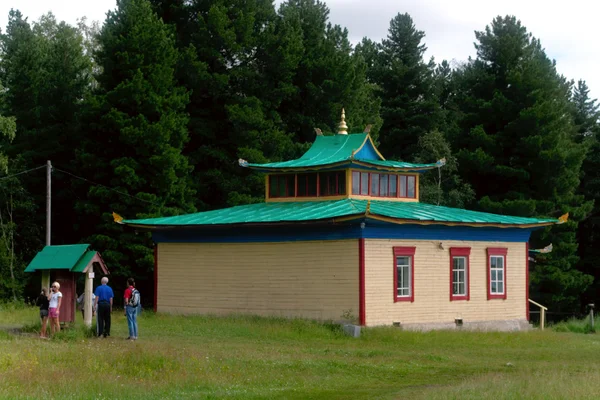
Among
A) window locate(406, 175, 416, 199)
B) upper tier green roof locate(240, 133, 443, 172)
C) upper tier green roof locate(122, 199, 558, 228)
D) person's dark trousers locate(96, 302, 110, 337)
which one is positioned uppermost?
upper tier green roof locate(240, 133, 443, 172)

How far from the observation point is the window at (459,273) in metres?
36.8

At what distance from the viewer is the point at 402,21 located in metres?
79.5

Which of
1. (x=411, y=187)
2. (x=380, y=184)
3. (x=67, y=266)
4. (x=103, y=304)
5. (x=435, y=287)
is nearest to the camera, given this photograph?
(x=103, y=304)

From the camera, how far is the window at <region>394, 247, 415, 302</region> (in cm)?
3444

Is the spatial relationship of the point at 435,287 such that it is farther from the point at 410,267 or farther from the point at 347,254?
the point at 347,254

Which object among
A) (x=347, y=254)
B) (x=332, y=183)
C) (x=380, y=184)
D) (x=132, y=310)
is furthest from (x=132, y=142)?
(x=132, y=310)

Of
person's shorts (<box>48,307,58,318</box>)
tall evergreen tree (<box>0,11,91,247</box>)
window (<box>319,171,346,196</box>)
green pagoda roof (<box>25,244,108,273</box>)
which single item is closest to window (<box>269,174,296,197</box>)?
window (<box>319,171,346,196</box>)

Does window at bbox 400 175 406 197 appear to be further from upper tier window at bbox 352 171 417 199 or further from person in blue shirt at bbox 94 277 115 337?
person in blue shirt at bbox 94 277 115 337

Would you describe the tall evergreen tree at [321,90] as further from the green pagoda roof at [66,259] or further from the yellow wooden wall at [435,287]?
the green pagoda roof at [66,259]

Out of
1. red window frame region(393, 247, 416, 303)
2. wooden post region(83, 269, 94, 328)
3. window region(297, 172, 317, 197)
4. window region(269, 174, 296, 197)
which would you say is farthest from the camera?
window region(269, 174, 296, 197)

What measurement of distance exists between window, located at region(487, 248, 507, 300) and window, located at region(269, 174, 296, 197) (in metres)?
8.32

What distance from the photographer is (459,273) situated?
37.4 metres

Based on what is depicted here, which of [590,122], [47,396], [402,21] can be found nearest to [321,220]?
[47,396]

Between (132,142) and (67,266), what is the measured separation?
1915cm
